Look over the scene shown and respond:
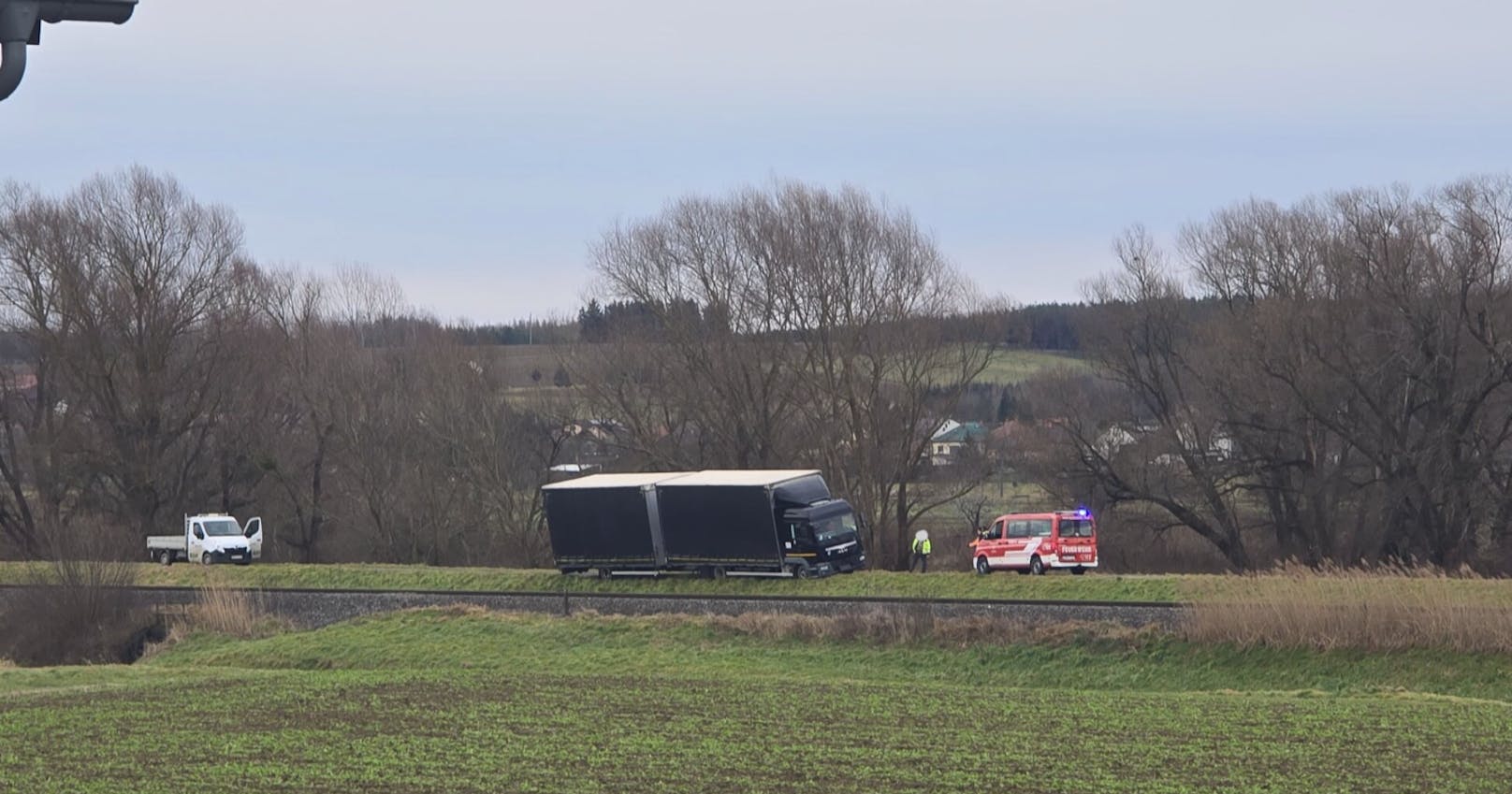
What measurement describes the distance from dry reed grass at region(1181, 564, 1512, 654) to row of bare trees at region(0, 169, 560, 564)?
3903 cm

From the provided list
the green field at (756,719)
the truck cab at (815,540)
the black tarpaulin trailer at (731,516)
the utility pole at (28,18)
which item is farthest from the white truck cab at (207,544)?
the utility pole at (28,18)

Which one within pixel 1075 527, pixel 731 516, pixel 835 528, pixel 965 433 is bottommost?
pixel 1075 527

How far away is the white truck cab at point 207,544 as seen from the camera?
58.6 meters

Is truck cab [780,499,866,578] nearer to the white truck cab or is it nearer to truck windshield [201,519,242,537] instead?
the white truck cab

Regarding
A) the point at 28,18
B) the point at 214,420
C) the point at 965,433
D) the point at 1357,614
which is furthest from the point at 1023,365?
the point at 28,18

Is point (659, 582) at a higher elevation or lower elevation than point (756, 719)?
higher

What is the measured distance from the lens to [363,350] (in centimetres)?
8244

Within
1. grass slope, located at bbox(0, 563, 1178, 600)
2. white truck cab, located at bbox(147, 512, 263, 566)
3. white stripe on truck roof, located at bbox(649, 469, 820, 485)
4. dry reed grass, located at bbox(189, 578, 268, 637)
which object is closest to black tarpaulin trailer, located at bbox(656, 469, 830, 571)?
white stripe on truck roof, located at bbox(649, 469, 820, 485)

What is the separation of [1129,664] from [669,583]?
637 inches

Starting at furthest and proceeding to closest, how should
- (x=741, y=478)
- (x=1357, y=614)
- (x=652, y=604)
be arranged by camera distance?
(x=741, y=478) → (x=652, y=604) → (x=1357, y=614)

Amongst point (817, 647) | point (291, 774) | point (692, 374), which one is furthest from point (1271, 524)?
point (291, 774)

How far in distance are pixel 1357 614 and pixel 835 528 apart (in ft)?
55.9

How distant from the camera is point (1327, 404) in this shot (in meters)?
60.0

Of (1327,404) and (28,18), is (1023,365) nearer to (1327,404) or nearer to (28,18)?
(1327,404)
